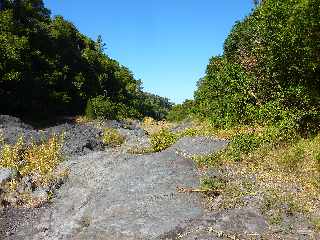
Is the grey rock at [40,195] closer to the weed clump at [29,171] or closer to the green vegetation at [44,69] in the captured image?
the weed clump at [29,171]

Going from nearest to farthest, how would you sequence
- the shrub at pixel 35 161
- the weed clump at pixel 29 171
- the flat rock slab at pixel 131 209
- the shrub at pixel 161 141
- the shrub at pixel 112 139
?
the flat rock slab at pixel 131 209
the weed clump at pixel 29 171
the shrub at pixel 35 161
the shrub at pixel 161 141
the shrub at pixel 112 139

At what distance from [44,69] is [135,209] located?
28715 mm

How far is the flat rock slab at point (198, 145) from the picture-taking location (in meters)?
16.8

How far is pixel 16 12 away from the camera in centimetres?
3816

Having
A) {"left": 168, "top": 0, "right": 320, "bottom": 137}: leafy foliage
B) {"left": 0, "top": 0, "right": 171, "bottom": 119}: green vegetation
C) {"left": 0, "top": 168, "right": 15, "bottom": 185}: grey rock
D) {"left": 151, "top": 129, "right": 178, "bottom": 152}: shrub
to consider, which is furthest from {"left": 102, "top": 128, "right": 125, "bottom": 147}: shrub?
{"left": 0, "top": 0, "right": 171, "bottom": 119}: green vegetation

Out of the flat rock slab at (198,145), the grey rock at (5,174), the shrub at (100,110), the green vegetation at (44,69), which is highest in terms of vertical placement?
the green vegetation at (44,69)

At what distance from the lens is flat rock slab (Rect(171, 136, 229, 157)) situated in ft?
55.2

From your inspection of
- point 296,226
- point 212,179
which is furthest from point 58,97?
point 296,226

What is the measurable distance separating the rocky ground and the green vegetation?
17.7m

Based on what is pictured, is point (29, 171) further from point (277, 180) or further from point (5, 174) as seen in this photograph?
point (277, 180)

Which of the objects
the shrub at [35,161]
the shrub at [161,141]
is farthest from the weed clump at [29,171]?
the shrub at [161,141]

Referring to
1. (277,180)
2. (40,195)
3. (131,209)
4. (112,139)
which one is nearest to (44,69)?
(112,139)

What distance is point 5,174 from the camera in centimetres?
1538

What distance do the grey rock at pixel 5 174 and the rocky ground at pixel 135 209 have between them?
1400 mm
